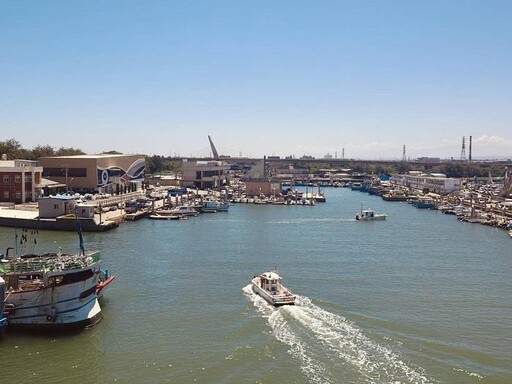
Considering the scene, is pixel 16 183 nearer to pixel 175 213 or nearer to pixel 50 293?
pixel 175 213

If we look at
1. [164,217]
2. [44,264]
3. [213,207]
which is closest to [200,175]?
[213,207]

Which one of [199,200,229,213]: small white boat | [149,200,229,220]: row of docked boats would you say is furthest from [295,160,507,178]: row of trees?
[149,200,229,220]: row of docked boats

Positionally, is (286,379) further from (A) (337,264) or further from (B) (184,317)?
(A) (337,264)

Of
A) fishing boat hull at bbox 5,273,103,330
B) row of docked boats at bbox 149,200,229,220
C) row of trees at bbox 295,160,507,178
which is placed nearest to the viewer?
fishing boat hull at bbox 5,273,103,330

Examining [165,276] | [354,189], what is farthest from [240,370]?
[354,189]

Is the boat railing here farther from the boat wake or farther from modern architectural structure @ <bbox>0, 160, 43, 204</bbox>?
→ modern architectural structure @ <bbox>0, 160, 43, 204</bbox>

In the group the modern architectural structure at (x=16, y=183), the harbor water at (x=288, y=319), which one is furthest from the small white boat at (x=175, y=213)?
the harbor water at (x=288, y=319)
